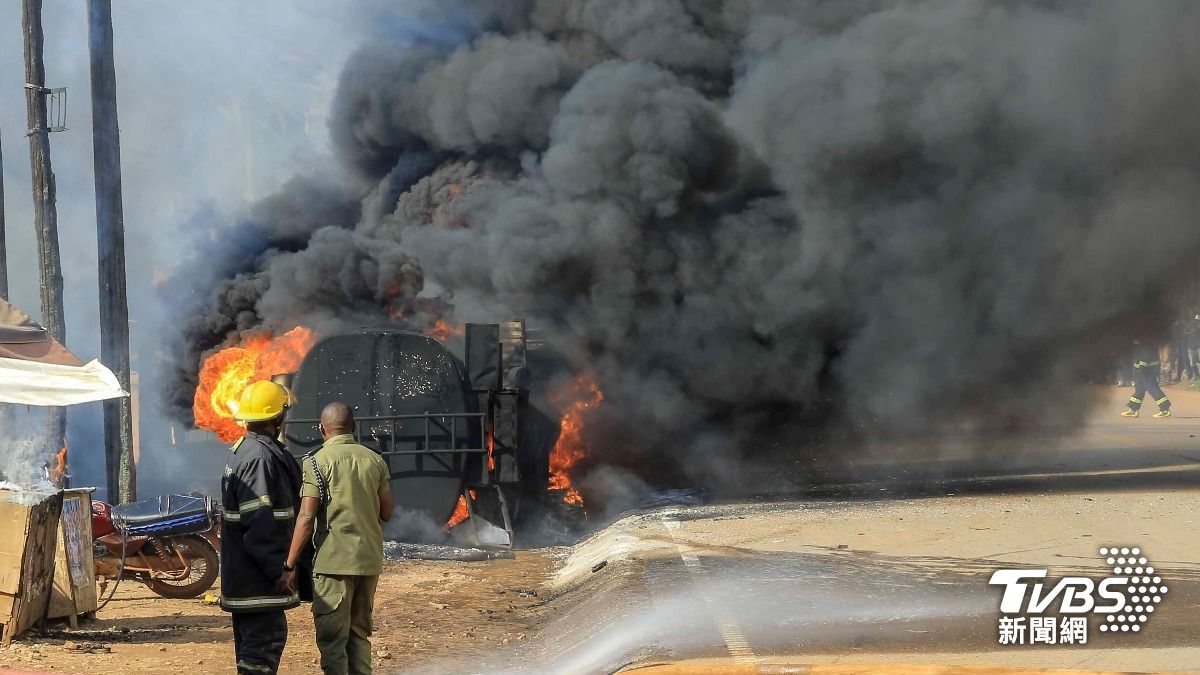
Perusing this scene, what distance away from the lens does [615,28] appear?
67.1 ft

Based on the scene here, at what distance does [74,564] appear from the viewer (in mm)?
8109

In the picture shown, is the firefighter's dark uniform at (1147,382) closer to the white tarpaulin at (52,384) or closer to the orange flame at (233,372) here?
the orange flame at (233,372)

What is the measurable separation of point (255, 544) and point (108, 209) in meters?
9.75

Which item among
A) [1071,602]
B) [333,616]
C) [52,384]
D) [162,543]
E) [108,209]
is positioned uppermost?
[108,209]

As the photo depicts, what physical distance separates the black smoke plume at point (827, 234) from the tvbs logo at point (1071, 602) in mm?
8063

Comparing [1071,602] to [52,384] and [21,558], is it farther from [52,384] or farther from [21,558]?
[52,384]

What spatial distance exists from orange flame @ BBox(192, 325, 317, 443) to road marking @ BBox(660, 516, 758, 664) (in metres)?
6.06

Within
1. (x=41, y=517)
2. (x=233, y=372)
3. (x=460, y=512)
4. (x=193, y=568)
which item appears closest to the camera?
(x=41, y=517)

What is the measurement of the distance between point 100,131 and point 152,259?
11838 millimetres

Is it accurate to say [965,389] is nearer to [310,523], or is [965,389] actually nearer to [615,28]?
[615,28]

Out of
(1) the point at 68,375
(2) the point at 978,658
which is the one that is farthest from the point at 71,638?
(2) the point at 978,658

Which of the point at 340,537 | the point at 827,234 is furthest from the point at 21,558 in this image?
the point at 827,234

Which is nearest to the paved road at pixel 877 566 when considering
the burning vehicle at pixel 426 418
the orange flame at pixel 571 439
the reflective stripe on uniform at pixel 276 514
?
the burning vehicle at pixel 426 418

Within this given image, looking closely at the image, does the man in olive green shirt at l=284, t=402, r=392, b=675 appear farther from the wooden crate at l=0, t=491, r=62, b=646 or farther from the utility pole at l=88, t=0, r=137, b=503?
the utility pole at l=88, t=0, r=137, b=503
